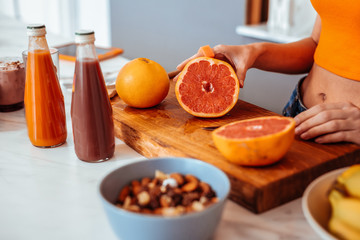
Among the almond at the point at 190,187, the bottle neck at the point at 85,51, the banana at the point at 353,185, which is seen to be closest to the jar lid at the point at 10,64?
the bottle neck at the point at 85,51

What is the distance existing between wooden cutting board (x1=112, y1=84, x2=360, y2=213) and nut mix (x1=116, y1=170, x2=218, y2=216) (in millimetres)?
116

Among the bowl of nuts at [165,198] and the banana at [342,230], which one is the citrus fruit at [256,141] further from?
the banana at [342,230]

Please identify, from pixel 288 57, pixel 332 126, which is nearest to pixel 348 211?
pixel 332 126

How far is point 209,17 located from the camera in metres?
3.43

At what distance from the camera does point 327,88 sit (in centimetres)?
137

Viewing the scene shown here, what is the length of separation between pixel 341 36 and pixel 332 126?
414 mm

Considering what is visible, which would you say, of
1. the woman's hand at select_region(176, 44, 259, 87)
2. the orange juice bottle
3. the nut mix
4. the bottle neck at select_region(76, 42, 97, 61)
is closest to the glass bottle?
the bottle neck at select_region(76, 42, 97, 61)

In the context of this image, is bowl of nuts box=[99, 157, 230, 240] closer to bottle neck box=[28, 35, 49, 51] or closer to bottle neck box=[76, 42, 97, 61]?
bottle neck box=[76, 42, 97, 61]

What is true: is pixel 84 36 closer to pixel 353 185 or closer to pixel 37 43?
pixel 37 43

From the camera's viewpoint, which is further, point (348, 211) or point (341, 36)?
point (341, 36)

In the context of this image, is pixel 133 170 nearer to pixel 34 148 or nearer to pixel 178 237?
pixel 178 237

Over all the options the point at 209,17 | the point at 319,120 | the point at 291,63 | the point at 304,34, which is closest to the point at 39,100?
the point at 319,120

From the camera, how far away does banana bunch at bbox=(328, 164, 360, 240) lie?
26.1 inches

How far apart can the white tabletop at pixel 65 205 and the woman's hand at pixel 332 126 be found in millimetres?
224
